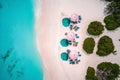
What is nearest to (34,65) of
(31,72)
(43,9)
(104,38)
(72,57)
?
(31,72)

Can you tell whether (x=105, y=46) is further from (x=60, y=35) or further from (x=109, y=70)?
(x=60, y=35)

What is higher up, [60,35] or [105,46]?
[60,35]

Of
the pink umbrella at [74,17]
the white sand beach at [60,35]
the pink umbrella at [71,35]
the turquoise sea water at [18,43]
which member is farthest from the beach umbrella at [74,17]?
the turquoise sea water at [18,43]

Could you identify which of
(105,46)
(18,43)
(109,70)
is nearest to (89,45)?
(105,46)

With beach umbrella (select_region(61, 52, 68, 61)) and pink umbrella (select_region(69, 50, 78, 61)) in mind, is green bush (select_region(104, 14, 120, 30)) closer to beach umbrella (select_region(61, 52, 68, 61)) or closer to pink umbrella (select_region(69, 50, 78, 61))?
pink umbrella (select_region(69, 50, 78, 61))

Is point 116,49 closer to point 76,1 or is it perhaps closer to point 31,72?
point 76,1

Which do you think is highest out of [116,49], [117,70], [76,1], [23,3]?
[23,3]

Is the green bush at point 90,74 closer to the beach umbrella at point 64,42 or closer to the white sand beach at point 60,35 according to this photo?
the white sand beach at point 60,35
